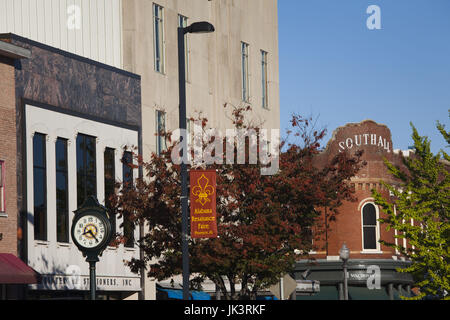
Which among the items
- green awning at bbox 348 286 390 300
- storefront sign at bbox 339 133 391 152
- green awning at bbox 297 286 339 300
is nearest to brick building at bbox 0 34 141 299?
green awning at bbox 348 286 390 300

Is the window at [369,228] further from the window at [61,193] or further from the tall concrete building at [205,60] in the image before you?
the window at [61,193]

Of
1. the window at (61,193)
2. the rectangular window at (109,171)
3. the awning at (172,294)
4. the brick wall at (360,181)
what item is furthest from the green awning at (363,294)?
the window at (61,193)

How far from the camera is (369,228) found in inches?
2411

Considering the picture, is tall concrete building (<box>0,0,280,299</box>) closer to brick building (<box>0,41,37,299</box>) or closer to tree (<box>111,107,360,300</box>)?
brick building (<box>0,41,37,299</box>)

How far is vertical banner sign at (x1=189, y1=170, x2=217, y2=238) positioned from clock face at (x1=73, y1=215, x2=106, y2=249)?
4.38 metres

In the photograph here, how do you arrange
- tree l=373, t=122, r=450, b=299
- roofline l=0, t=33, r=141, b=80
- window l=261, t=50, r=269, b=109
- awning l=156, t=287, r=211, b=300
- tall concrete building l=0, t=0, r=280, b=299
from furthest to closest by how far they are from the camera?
window l=261, t=50, r=269, b=109 → tree l=373, t=122, r=450, b=299 → awning l=156, t=287, r=211, b=300 → tall concrete building l=0, t=0, r=280, b=299 → roofline l=0, t=33, r=141, b=80

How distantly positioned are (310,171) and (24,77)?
395 inches

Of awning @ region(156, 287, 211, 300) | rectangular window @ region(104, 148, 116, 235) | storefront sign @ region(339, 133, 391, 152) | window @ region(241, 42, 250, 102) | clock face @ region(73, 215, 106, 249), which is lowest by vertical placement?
awning @ region(156, 287, 211, 300)

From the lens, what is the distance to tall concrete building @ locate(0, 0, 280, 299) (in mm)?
39531

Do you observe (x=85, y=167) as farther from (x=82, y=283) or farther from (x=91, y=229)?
(x=91, y=229)

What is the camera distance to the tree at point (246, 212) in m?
31.1

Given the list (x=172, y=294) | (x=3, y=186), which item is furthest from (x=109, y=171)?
(x=3, y=186)

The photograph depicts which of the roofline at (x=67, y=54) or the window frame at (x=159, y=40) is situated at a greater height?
the window frame at (x=159, y=40)

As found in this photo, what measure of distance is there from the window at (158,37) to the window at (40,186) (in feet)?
35.9
